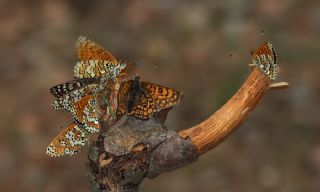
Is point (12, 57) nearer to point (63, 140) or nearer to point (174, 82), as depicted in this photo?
point (174, 82)

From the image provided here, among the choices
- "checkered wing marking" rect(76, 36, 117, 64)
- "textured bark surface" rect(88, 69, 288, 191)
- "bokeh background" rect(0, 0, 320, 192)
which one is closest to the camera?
"textured bark surface" rect(88, 69, 288, 191)

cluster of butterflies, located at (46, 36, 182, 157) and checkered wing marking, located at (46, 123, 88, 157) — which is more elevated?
cluster of butterflies, located at (46, 36, 182, 157)

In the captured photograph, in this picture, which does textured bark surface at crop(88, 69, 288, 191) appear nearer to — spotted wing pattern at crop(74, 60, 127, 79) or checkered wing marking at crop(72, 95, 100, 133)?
checkered wing marking at crop(72, 95, 100, 133)

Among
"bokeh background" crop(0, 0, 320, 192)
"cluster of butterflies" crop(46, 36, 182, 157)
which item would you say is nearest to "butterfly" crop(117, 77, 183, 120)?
"cluster of butterflies" crop(46, 36, 182, 157)

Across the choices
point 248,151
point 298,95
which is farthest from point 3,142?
point 298,95

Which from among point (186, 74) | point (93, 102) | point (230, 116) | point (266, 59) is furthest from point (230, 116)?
point (186, 74)

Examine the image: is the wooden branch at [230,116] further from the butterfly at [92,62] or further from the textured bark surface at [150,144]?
the butterfly at [92,62]
